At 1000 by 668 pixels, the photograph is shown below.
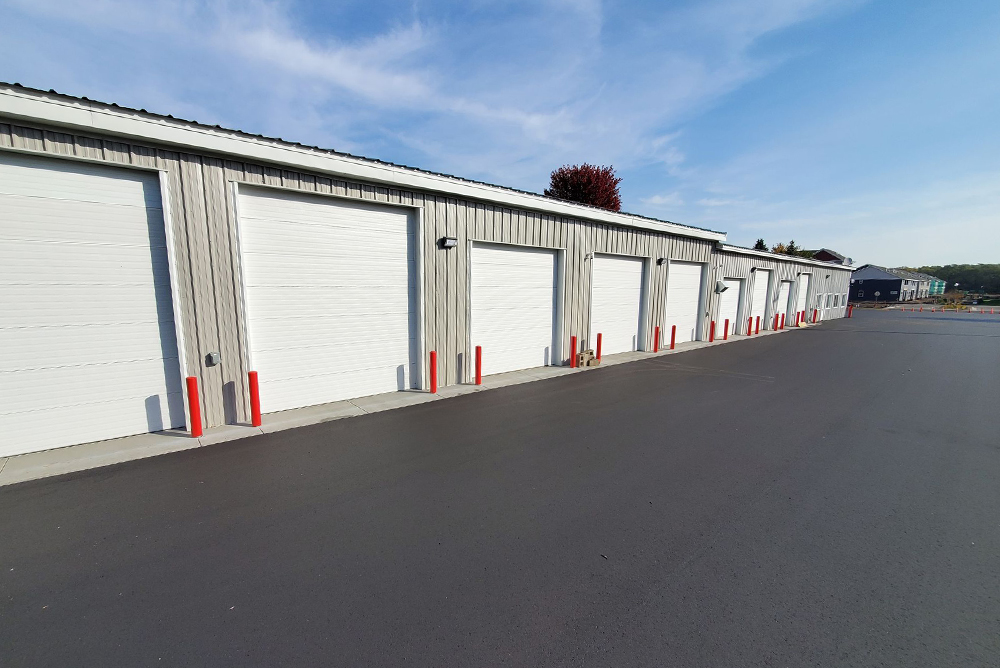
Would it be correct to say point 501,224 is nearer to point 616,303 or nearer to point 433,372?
point 433,372

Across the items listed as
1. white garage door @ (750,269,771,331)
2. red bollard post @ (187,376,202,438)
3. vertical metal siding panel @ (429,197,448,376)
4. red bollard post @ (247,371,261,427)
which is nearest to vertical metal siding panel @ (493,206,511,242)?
vertical metal siding panel @ (429,197,448,376)

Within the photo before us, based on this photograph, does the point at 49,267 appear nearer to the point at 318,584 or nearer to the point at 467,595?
the point at 318,584

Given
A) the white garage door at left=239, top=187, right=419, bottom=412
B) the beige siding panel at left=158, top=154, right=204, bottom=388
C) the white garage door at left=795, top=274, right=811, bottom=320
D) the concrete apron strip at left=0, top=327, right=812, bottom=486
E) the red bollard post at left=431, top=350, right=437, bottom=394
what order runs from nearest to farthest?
the concrete apron strip at left=0, top=327, right=812, bottom=486, the beige siding panel at left=158, top=154, right=204, bottom=388, the white garage door at left=239, top=187, right=419, bottom=412, the red bollard post at left=431, top=350, right=437, bottom=394, the white garage door at left=795, top=274, right=811, bottom=320

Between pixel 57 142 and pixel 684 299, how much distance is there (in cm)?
1640

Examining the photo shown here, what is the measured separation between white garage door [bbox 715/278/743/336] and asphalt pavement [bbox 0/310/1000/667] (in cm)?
1214

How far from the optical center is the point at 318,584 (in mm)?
2756

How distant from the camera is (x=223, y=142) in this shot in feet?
18.2

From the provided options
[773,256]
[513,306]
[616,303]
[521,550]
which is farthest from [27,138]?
[773,256]

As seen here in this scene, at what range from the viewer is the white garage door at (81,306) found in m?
4.73

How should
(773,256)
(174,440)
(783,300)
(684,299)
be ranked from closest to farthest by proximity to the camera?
(174,440)
(684,299)
(773,256)
(783,300)

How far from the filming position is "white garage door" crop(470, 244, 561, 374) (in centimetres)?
900

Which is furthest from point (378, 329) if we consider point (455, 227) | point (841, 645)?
point (841, 645)

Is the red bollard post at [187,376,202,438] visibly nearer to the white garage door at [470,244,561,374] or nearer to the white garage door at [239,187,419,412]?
the white garage door at [239,187,419,412]

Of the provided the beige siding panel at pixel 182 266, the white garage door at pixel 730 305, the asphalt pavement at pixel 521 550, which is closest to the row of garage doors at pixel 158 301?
the beige siding panel at pixel 182 266
